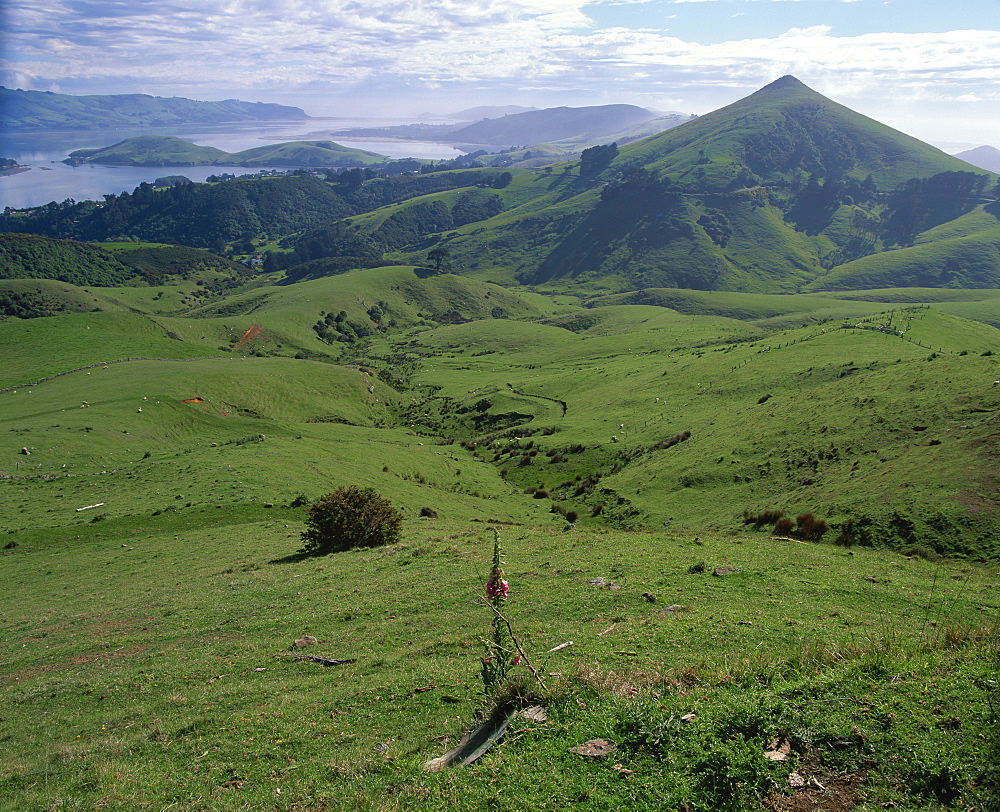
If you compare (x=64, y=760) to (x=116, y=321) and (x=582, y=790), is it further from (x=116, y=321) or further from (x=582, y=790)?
(x=116, y=321)

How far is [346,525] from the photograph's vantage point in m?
26.1

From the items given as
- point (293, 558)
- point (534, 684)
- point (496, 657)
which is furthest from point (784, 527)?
point (293, 558)

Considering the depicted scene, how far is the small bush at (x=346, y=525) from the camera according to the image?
26.0 meters

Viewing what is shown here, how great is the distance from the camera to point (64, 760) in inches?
380

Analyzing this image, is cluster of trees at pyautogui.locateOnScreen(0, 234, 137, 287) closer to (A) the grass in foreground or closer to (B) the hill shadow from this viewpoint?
(B) the hill shadow

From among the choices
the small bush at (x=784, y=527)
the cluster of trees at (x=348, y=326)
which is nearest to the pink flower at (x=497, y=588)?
the small bush at (x=784, y=527)

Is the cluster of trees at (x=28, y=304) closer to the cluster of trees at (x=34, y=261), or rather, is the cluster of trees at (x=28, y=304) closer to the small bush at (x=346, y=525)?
the cluster of trees at (x=34, y=261)

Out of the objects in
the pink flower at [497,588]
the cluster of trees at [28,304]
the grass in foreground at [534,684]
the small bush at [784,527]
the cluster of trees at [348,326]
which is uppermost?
the pink flower at [497,588]

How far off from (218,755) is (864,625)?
12355 mm

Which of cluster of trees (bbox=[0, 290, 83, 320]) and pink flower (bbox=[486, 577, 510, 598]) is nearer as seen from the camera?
pink flower (bbox=[486, 577, 510, 598])

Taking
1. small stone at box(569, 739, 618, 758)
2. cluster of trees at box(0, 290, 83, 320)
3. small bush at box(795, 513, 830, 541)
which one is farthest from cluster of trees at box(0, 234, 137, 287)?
small stone at box(569, 739, 618, 758)

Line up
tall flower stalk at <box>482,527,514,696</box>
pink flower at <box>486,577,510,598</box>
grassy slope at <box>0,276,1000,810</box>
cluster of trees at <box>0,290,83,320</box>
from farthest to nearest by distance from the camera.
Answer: cluster of trees at <box>0,290,83,320</box> → pink flower at <box>486,577,510,598</box> → tall flower stalk at <box>482,527,514,696</box> → grassy slope at <box>0,276,1000,810</box>

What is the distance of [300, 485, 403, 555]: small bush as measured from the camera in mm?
25953

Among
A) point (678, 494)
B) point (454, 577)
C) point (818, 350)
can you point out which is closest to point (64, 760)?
point (454, 577)
